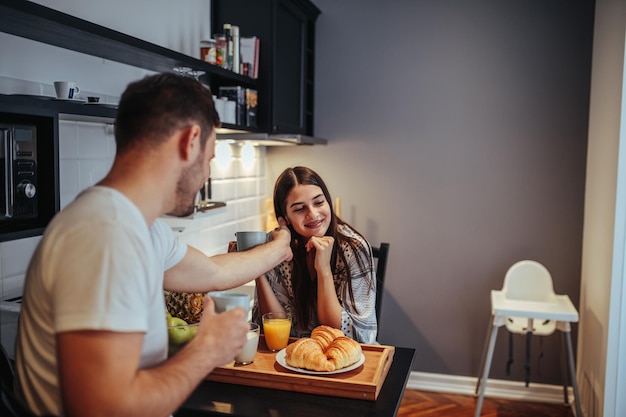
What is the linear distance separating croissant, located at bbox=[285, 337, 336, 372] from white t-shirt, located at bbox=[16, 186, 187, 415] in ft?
2.21

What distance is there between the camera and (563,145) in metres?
3.62

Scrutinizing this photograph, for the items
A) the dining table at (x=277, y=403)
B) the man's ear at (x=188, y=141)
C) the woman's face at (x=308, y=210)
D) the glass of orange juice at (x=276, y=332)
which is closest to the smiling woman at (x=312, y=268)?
the woman's face at (x=308, y=210)

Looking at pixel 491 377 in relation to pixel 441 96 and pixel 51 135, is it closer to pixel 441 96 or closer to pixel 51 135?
pixel 441 96

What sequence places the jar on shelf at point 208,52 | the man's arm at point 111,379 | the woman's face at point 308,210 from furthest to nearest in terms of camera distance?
the jar on shelf at point 208,52 → the woman's face at point 308,210 → the man's arm at point 111,379

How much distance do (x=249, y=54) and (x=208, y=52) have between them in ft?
1.35

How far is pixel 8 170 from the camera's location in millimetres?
1553

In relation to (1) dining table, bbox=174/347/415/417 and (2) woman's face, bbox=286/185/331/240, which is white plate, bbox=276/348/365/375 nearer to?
(1) dining table, bbox=174/347/415/417

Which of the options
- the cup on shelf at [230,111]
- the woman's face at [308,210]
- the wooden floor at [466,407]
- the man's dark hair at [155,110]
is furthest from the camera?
the wooden floor at [466,407]

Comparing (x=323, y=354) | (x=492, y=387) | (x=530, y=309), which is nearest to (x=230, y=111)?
(x=323, y=354)

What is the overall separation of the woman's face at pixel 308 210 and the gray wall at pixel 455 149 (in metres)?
1.65

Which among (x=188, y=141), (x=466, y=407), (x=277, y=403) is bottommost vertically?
(x=466, y=407)

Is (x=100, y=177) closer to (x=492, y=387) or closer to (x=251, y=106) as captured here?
(x=251, y=106)

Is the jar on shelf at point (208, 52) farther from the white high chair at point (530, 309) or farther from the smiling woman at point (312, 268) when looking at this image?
the white high chair at point (530, 309)

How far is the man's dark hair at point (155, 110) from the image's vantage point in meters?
1.04
